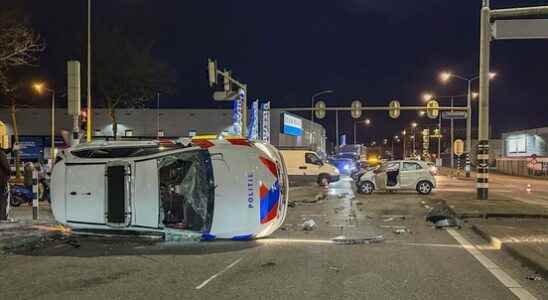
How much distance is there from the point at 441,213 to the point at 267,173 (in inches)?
230

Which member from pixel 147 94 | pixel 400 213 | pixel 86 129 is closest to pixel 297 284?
pixel 400 213

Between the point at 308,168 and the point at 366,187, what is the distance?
8.10 metres

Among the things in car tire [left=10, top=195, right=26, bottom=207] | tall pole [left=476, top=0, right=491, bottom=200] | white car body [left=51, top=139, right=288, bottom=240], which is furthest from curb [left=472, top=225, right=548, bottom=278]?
car tire [left=10, top=195, right=26, bottom=207]

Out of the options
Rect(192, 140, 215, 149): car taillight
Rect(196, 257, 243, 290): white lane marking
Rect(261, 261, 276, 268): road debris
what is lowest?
Rect(261, 261, 276, 268): road debris

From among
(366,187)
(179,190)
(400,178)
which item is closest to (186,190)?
(179,190)

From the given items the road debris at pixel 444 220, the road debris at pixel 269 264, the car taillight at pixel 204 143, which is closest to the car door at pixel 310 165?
the road debris at pixel 444 220

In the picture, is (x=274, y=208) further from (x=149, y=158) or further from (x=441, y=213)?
(x=441, y=213)

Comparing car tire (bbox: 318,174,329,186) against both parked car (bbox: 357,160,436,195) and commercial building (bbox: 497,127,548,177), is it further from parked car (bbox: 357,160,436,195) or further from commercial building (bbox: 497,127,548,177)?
commercial building (bbox: 497,127,548,177)

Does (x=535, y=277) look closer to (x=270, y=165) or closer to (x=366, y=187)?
(x=270, y=165)

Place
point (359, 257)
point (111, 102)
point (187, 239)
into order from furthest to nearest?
point (111, 102) → point (187, 239) → point (359, 257)

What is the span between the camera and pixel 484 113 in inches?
833

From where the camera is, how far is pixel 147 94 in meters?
51.2

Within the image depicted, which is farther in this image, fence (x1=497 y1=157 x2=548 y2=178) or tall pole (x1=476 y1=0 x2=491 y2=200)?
fence (x1=497 y1=157 x2=548 y2=178)

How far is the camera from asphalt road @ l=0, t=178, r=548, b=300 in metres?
6.99
